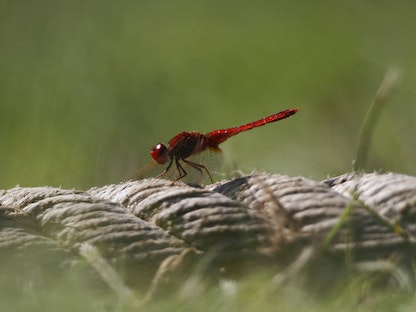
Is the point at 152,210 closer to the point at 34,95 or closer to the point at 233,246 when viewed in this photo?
the point at 233,246

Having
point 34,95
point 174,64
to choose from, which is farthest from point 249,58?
point 34,95

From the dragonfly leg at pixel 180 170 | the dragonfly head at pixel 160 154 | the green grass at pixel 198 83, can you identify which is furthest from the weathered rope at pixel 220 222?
the green grass at pixel 198 83

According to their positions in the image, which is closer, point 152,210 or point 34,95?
point 152,210

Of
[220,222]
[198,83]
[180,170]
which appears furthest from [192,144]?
[198,83]

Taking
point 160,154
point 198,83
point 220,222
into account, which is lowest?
point 220,222

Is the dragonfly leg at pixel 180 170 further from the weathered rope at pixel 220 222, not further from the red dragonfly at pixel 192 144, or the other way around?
the weathered rope at pixel 220 222

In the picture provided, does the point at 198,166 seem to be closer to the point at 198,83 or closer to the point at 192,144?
the point at 192,144

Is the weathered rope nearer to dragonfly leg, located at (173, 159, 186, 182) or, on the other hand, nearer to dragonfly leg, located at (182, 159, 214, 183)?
dragonfly leg, located at (173, 159, 186, 182)

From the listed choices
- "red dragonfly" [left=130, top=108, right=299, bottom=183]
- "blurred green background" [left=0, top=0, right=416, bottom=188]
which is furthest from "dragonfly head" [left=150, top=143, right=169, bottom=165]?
"blurred green background" [left=0, top=0, right=416, bottom=188]
